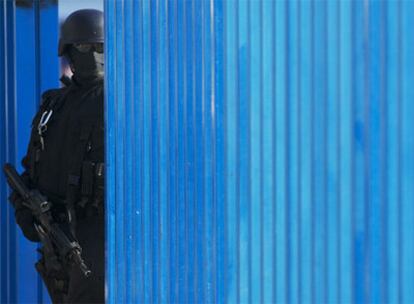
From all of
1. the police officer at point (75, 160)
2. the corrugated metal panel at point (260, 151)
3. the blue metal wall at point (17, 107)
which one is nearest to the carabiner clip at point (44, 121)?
the police officer at point (75, 160)

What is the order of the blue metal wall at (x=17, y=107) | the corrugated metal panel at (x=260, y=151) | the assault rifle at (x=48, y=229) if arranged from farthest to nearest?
the blue metal wall at (x=17, y=107), the assault rifle at (x=48, y=229), the corrugated metal panel at (x=260, y=151)

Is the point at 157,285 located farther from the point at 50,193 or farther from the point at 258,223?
the point at 50,193

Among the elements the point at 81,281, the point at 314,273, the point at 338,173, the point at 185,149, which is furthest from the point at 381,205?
the point at 81,281

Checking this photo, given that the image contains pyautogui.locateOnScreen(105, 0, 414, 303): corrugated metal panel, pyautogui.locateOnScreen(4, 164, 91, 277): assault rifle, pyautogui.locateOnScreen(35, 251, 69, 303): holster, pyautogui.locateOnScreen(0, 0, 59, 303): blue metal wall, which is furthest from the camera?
pyautogui.locateOnScreen(0, 0, 59, 303): blue metal wall

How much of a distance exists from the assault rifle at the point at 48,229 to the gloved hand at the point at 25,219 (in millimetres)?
30

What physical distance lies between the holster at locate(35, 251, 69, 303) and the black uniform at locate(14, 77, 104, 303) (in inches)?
1.3

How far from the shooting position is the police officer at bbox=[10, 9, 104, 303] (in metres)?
4.12

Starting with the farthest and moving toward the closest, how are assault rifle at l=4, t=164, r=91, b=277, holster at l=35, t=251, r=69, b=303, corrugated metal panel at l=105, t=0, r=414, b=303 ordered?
holster at l=35, t=251, r=69, b=303, assault rifle at l=4, t=164, r=91, b=277, corrugated metal panel at l=105, t=0, r=414, b=303

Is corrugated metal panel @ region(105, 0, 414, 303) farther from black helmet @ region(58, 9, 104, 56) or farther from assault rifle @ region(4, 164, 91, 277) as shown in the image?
black helmet @ region(58, 9, 104, 56)

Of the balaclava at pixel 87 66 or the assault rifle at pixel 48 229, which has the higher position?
the balaclava at pixel 87 66

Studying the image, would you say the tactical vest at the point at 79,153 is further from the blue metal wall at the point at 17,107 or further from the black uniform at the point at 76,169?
the blue metal wall at the point at 17,107

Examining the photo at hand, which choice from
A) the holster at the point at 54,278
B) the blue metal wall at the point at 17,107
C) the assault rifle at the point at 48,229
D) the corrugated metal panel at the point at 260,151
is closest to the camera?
the corrugated metal panel at the point at 260,151

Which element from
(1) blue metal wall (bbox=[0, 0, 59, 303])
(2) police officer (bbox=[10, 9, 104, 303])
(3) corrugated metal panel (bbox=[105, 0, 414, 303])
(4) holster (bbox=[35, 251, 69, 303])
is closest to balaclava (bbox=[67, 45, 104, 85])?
(2) police officer (bbox=[10, 9, 104, 303])

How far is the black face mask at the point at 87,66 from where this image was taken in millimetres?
4344
